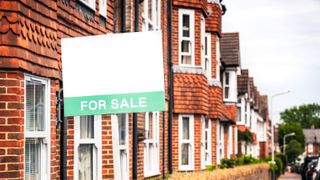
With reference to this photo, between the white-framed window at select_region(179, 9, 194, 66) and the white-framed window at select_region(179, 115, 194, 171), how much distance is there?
68.9 inches

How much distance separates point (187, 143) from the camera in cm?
2206

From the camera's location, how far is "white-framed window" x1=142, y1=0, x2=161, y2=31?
56.3 feet

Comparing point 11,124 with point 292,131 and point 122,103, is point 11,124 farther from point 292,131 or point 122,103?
point 292,131

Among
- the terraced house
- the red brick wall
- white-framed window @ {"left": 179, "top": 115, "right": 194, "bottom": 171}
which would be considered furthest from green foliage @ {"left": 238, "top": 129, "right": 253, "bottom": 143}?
the red brick wall

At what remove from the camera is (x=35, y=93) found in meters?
8.57

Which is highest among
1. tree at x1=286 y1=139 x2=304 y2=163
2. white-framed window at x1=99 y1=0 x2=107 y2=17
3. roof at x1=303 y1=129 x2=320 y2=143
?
white-framed window at x1=99 y1=0 x2=107 y2=17

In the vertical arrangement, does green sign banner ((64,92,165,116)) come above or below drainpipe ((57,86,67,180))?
above

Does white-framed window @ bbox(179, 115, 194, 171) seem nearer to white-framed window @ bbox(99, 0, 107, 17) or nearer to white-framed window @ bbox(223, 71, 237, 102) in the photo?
white-framed window @ bbox(99, 0, 107, 17)

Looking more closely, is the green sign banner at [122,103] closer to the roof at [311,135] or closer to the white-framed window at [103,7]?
the white-framed window at [103,7]

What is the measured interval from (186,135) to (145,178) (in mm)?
5496

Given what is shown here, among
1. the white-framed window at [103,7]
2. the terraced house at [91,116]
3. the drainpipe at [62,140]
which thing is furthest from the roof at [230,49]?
the drainpipe at [62,140]

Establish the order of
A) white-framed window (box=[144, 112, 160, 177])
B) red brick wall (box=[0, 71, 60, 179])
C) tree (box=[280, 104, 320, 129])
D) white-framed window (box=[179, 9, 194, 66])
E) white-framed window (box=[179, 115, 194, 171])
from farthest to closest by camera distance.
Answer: tree (box=[280, 104, 320, 129]) → white-framed window (box=[179, 115, 194, 171]) → white-framed window (box=[179, 9, 194, 66]) → white-framed window (box=[144, 112, 160, 177]) → red brick wall (box=[0, 71, 60, 179])

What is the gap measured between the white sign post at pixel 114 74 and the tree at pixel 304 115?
7410 inches

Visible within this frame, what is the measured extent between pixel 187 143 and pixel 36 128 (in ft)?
45.1
